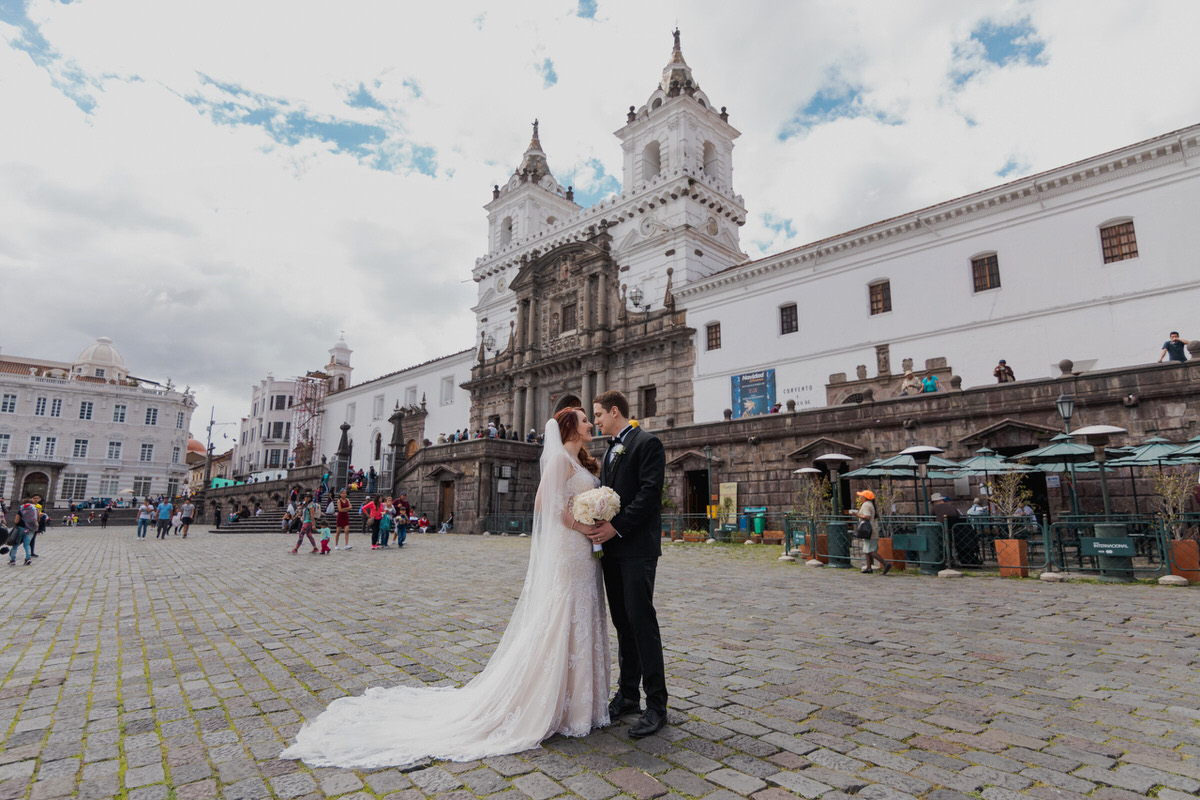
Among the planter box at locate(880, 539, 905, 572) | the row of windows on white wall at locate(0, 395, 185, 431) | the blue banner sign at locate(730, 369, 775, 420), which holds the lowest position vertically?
the planter box at locate(880, 539, 905, 572)

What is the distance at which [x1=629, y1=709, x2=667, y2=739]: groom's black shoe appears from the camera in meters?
3.87

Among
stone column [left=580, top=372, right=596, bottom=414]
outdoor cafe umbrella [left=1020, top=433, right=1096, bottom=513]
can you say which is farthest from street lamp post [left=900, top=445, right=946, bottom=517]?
stone column [left=580, top=372, right=596, bottom=414]

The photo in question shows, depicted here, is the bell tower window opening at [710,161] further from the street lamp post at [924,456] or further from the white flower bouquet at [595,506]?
the white flower bouquet at [595,506]

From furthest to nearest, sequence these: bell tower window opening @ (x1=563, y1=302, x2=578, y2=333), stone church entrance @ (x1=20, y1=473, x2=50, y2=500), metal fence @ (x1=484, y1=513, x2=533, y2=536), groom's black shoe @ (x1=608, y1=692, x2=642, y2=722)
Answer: stone church entrance @ (x1=20, y1=473, x2=50, y2=500), bell tower window opening @ (x1=563, y1=302, x2=578, y2=333), metal fence @ (x1=484, y1=513, x2=533, y2=536), groom's black shoe @ (x1=608, y1=692, x2=642, y2=722)

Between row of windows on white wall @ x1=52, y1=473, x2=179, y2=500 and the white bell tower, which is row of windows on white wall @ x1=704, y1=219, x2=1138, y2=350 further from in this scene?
row of windows on white wall @ x1=52, y1=473, x2=179, y2=500

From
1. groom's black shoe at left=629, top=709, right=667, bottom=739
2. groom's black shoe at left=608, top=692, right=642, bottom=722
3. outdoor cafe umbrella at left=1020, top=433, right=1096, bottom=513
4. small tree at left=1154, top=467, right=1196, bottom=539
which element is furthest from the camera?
outdoor cafe umbrella at left=1020, top=433, right=1096, bottom=513

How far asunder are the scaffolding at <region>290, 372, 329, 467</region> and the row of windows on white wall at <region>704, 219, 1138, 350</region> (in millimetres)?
41318

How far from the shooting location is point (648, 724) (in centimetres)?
390

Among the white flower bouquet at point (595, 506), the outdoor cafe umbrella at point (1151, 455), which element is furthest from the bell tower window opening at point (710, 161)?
the white flower bouquet at point (595, 506)

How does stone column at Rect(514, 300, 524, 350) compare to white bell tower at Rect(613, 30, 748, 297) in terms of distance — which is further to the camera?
stone column at Rect(514, 300, 524, 350)

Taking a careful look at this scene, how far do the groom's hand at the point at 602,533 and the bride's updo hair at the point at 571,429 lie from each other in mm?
479

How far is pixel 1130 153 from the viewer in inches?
741

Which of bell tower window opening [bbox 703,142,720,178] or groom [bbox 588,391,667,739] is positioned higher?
bell tower window opening [bbox 703,142,720,178]

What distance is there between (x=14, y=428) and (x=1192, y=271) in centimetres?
8080
